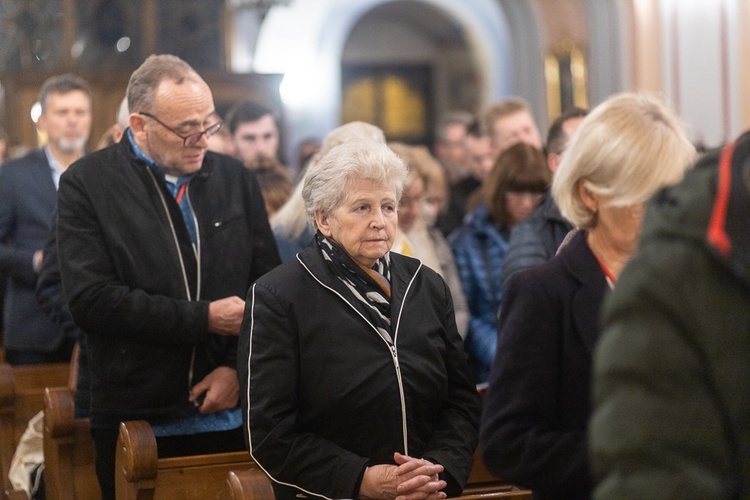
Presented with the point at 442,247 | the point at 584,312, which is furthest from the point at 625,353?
the point at 442,247

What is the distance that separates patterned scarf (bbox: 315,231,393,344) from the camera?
9.87ft

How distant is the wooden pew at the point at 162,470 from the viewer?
332 cm

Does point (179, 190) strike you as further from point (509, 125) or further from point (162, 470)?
point (509, 125)

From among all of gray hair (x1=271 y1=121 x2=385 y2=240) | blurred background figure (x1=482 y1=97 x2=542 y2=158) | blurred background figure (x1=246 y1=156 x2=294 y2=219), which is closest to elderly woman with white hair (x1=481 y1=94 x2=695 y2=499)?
gray hair (x1=271 y1=121 x2=385 y2=240)

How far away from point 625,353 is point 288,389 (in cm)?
154

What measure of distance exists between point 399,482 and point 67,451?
156 cm

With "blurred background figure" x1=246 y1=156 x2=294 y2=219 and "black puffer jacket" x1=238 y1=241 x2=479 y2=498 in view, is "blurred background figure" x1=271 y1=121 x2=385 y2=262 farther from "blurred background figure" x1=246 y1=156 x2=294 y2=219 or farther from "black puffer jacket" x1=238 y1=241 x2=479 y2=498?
"black puffer jacket" x1=238 y1=241 x2=479 y2=498

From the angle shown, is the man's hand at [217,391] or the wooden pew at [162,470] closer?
the wooden pew at [162,470]

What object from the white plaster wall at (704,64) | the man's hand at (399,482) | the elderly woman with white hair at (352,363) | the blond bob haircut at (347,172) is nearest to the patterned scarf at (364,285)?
the elderly woman with white hair at (352,363)

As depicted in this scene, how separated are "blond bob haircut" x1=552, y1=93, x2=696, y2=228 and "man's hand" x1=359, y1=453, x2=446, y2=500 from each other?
855 mm

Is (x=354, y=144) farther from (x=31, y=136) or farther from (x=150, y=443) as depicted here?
(x=31, y=136)

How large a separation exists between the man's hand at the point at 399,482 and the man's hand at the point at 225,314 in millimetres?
778

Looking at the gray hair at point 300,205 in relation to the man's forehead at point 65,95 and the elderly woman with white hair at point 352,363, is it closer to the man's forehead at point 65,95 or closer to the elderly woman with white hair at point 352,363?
the elderly woman with white hair at point 352,363

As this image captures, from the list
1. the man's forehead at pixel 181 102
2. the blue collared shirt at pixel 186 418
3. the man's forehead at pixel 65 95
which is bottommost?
the blue collared shirt at pixel 186 418
